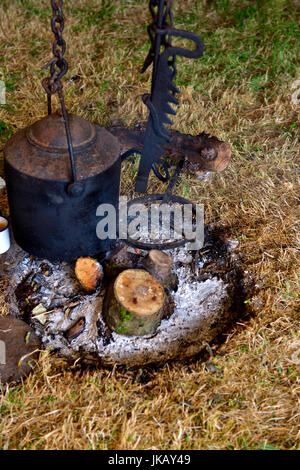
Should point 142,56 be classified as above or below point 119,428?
above

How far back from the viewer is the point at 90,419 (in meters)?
2.17

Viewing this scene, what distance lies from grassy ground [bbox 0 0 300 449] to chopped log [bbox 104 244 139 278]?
26.4 inches

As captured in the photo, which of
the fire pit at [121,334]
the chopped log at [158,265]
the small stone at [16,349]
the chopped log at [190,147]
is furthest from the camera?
the chopped log at [190,147]

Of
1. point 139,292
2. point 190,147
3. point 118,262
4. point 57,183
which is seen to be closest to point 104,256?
point 118,262

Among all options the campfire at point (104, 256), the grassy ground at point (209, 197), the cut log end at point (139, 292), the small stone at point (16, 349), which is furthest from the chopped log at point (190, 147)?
the small stone at point (16, 349)

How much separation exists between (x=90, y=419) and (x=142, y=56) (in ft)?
13.7

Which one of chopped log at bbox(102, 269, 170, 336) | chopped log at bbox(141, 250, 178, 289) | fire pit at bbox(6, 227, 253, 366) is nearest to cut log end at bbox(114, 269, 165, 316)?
chopped log at bbox(102, 269, 170, 336)

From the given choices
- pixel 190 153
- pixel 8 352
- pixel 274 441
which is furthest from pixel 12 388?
pixel 190 153

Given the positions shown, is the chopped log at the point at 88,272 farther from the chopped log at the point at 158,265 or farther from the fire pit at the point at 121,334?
the chopped log at the point at 158,265

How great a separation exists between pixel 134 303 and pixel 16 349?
765 millimetres

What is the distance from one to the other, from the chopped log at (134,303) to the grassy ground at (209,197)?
28 centimetres

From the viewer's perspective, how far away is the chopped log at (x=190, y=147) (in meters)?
3.24

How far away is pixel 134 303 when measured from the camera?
250 cm

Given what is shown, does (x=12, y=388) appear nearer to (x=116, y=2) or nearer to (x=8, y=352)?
(x=8, y=352)
